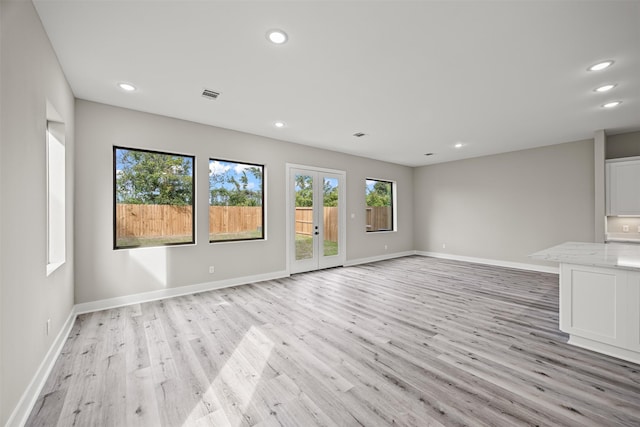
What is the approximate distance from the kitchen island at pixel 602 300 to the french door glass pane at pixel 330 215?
161 inches

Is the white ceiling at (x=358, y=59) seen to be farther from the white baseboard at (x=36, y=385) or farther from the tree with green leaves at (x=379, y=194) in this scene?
the tree with green leaves at (x=379, y=194)

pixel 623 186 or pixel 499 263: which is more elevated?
pixel 623 186

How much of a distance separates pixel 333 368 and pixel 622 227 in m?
6.32

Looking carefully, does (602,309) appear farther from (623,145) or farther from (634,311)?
(623,145)

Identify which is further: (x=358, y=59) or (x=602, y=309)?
(x=358, y=59)

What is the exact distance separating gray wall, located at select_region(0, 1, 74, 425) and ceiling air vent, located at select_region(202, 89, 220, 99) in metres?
1.36

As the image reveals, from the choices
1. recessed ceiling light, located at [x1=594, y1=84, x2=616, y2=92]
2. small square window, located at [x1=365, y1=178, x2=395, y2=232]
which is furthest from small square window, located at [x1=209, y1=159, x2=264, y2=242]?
recessed ceiling light, located at [x1=594, y1=84, x2=616, y2=92]

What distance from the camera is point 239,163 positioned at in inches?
197

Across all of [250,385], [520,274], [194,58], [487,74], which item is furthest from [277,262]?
[520,274]

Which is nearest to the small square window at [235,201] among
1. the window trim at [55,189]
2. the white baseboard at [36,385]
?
the window trim at [55,189]

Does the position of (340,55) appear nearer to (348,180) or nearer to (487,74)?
(487,74)

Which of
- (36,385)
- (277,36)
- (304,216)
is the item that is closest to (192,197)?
(304,216)

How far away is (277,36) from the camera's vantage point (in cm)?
230

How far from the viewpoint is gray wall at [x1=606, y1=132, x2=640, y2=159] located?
4938 mm
